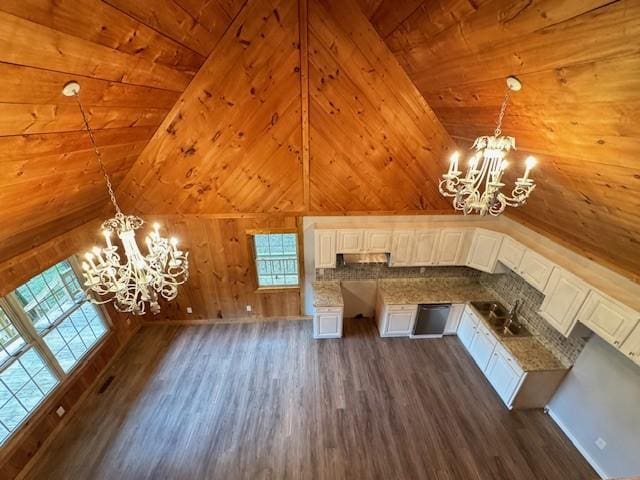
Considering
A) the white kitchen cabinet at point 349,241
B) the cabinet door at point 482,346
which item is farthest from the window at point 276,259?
the cabinet door at point 482,346

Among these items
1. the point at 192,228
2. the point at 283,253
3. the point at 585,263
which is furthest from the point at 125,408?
the point at 585,263

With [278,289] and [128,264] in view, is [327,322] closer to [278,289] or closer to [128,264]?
[278,289]

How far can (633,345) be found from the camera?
2.60 meters

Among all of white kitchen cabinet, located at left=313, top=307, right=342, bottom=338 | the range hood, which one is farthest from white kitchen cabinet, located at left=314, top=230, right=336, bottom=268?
white kitchen cabinet, located at left=313, top=307, right=342, bottom=338

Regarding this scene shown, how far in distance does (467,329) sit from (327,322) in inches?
94.8

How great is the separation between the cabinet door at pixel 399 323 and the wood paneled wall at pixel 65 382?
4699 millimetres

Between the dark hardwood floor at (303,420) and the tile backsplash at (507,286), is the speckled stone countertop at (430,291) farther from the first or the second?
the dark hardwood floor at (303,420)

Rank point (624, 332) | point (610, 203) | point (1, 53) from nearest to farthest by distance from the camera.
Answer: point (1, 53)
point (610, 203)
point (624, 332)

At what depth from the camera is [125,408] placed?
12.7 ft

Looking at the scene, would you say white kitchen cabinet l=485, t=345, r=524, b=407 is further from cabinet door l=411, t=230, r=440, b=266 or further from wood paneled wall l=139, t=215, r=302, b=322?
wood paneled wall l=139, t=215, r=302, b=322

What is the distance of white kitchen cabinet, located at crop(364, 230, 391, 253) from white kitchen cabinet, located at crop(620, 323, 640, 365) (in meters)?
2.77

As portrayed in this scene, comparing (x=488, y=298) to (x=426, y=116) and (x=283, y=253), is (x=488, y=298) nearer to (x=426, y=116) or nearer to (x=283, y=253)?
(x=426, y=116)

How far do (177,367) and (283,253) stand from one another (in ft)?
8.33

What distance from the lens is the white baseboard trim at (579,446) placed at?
125 inches
